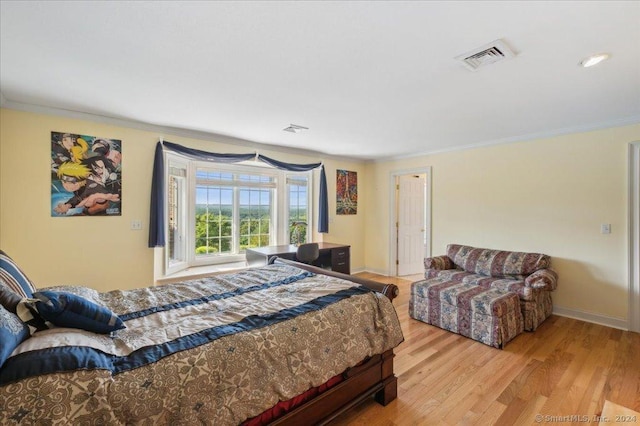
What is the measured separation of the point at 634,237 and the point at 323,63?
3.71 meters

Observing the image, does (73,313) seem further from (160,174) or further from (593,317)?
(593,317)

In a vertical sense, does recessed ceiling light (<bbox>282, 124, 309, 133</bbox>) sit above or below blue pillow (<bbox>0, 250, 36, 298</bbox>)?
above

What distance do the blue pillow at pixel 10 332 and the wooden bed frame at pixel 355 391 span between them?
3.52 ft

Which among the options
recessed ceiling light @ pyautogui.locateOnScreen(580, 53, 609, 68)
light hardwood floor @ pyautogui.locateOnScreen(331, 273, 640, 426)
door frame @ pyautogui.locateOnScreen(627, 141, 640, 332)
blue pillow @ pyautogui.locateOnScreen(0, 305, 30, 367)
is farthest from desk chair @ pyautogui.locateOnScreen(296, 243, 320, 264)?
door frame @ pyautogui.locateOnScreen(627, 141, 640, 332)

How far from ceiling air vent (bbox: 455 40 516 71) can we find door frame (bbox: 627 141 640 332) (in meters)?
2.45

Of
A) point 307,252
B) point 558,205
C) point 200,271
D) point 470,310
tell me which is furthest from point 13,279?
point 558,205

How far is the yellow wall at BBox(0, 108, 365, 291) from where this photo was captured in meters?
2.67

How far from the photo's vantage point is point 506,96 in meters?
2.50

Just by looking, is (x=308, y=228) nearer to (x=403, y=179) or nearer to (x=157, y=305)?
(x=403, y=179)

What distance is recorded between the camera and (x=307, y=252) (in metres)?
3.80

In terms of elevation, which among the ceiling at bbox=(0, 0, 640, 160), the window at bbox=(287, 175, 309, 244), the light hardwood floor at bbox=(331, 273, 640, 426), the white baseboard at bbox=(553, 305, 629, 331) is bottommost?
the light hardwood floor at bbox=(331, 273, 640, 426)

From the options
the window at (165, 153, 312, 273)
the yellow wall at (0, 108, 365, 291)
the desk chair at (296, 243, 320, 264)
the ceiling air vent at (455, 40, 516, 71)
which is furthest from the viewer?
the window at (165, 153, 312, 273)

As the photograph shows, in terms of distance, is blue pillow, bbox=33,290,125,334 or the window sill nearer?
blue pillow, bbox=33,290,125,334

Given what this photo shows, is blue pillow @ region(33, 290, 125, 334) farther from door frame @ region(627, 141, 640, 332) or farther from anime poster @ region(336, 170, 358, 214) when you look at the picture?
door frame @ region(627, 141, 640, 332)
